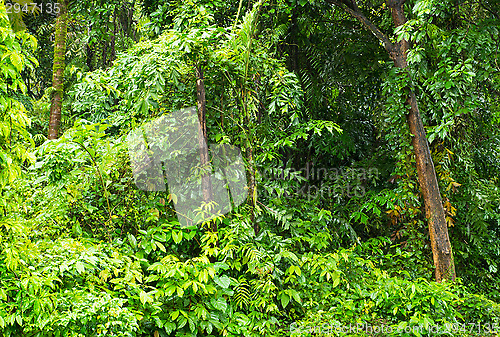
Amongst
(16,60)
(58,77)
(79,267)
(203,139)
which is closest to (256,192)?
(203,139)

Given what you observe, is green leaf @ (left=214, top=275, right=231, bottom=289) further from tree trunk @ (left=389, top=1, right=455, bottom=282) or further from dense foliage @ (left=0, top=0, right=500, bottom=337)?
tree trunk @ (left=389, top=1, right=455, bottom=282)

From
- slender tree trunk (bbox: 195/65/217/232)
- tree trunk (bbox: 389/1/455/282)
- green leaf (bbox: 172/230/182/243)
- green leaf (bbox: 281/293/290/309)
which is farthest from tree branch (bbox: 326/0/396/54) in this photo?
green leaf (bbox: 172/230/182/243)

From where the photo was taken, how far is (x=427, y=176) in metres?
4.37

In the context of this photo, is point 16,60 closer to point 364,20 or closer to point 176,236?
point 176,236

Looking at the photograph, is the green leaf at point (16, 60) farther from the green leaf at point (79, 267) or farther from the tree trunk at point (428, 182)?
the tree trunk at point (428, 182)

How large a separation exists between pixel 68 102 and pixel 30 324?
4487 millimetres

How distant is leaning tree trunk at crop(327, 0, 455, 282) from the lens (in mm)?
4281

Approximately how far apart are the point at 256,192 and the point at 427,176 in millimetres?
2015

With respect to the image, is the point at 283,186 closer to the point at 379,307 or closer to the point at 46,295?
the point at 379,307

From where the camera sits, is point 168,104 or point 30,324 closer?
point 30,324

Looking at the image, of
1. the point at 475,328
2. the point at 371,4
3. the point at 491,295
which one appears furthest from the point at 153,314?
the point at 371,4

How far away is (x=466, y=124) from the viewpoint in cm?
505

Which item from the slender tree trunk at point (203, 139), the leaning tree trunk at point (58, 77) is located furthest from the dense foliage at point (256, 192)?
the leaning tree trunk at point (58, 77)

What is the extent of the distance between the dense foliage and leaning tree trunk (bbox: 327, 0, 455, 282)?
172 mm
